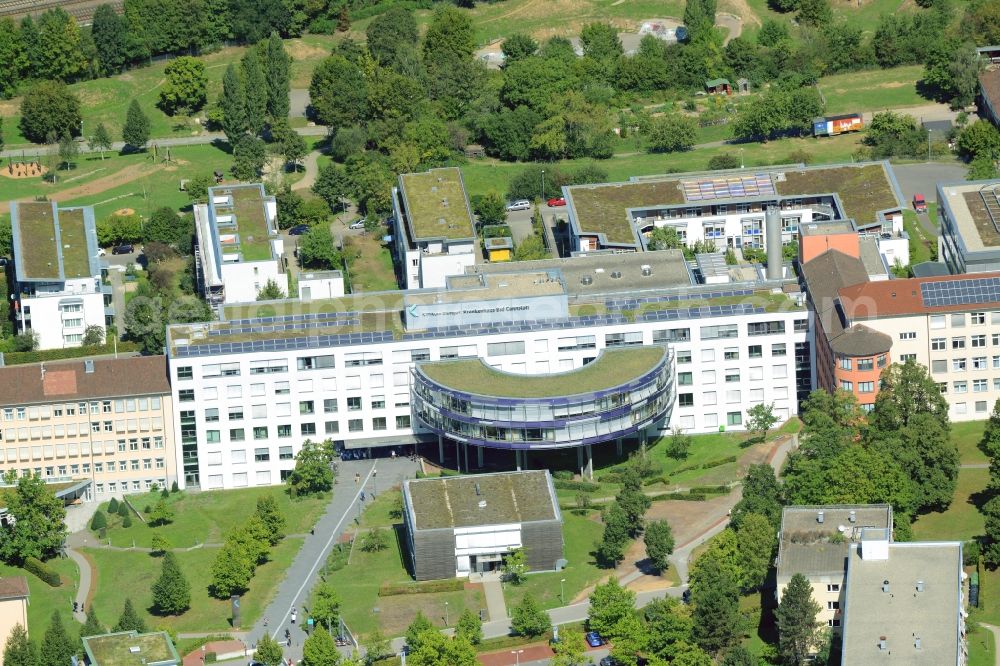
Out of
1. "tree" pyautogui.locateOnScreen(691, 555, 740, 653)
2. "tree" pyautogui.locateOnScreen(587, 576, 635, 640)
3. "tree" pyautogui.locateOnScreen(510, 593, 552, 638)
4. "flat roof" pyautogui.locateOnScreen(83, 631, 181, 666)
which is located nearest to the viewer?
"tree" pyautogui.locateOnScreen(691, 555, 740, 653)

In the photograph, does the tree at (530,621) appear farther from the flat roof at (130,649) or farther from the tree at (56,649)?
the tree at (56,649)

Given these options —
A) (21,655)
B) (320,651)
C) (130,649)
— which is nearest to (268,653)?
(320,651)

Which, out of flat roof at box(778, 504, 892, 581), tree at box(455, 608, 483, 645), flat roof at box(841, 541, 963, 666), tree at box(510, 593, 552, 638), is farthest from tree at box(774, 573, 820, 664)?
tree at box(455, 608, 483, 645)

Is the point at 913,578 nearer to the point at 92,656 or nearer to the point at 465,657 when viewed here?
the point at 465,657

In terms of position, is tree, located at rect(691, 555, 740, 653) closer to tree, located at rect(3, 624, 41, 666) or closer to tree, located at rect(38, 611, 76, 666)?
tree, located at rect(38, 611, 76, 666)

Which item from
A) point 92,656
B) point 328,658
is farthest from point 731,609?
point 92,656

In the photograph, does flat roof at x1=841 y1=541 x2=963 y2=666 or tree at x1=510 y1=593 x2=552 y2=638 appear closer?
flat roof at x1=841 y1=541 x2=963 y2=666
